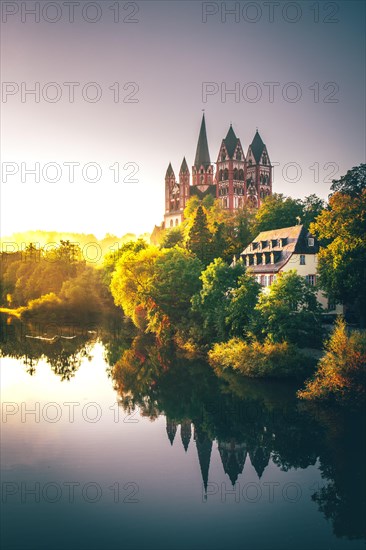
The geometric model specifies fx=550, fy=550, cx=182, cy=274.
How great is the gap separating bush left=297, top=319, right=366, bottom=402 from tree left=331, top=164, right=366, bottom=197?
109 ft

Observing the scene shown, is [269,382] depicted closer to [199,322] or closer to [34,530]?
[199,322]

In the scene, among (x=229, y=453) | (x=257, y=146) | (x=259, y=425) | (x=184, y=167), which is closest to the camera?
(x=229, y=453)

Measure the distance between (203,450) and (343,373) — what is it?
403 inches

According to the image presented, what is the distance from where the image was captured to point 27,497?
20.9 metres

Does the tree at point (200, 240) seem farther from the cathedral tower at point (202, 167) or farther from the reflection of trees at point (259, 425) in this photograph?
the cathedral tower at point (202, 167)

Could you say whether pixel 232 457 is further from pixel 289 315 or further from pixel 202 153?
pixel 202 153

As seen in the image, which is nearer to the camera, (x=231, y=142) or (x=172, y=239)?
(x=172, y=239)

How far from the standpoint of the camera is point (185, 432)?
95.1ft

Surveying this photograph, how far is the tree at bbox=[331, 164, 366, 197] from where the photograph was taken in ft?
204

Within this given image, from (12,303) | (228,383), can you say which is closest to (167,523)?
(228,383)

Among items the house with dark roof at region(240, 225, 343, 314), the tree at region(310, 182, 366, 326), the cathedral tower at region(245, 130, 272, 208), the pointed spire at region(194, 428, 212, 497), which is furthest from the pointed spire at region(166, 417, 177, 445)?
the cathedral tower at region(245, 130, 272, 208)

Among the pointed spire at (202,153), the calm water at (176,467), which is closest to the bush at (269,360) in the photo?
the calm water at (176,467)

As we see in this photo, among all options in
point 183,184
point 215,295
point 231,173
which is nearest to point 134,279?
point 215,295

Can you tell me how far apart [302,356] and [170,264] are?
20.8m
